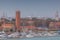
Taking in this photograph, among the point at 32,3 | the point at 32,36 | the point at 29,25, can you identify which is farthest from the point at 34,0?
the point at 32,36

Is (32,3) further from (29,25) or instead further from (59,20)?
(59,20)

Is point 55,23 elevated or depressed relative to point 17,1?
depressed

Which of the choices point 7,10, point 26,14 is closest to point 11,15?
point 7,10

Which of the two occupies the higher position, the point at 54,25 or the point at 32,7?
the point at 32,7

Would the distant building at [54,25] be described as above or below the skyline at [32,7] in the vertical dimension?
below

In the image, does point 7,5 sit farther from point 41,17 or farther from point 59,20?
point 59,20

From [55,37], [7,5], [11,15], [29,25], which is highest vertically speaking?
[7,5]

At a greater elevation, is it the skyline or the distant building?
the skyline
